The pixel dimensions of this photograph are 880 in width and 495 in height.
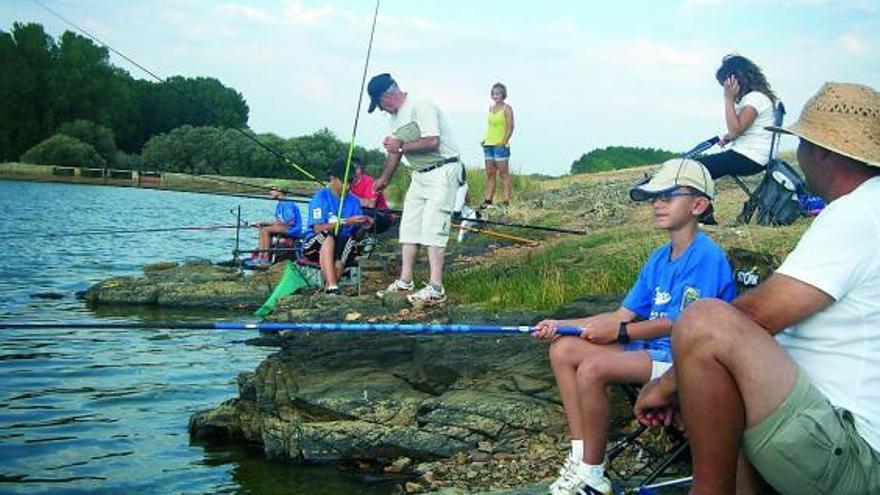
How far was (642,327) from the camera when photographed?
475 cm

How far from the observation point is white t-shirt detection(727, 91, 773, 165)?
909cm

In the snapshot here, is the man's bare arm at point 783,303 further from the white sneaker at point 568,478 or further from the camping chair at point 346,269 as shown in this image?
the camping chair at point 346,269

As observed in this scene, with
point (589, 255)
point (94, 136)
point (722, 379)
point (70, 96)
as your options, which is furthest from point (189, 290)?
point (70, 96)

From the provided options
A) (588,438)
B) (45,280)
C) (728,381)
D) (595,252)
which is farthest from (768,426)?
(45,280)

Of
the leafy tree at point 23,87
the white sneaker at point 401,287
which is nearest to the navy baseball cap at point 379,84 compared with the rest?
the white sneaker at point 401,287

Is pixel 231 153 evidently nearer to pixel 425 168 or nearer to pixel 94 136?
pixel 94 136

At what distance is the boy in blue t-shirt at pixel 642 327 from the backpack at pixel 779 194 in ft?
14.8

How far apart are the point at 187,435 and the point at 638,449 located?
3.30m

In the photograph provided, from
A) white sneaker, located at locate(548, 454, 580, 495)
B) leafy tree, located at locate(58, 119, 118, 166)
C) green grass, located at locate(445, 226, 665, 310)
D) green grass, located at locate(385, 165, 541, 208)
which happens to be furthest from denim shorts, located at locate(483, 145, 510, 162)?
leafy tree, located at locate(58, 119, 118, 166)

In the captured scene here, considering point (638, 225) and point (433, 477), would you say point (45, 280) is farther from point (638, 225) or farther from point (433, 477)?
point (433, 477)

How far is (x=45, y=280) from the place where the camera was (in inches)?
688

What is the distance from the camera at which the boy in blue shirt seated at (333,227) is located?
35.7 ft

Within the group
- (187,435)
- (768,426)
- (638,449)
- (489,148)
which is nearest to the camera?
(768,426)

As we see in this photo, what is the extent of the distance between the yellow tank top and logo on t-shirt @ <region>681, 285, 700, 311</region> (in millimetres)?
11526
